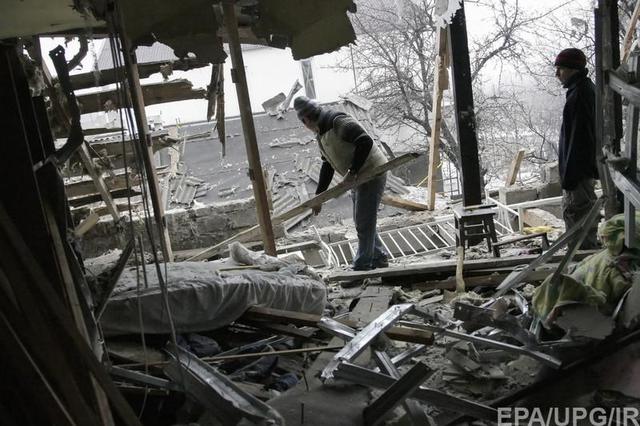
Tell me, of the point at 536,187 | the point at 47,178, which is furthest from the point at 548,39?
the point at 47,178

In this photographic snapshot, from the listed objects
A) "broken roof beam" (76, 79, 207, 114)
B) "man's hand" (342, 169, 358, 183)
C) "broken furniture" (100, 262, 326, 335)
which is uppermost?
"broken roof beam" (76, 79, 207, 114)

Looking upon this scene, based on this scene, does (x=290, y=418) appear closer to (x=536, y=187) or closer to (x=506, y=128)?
(x=536, y=187)

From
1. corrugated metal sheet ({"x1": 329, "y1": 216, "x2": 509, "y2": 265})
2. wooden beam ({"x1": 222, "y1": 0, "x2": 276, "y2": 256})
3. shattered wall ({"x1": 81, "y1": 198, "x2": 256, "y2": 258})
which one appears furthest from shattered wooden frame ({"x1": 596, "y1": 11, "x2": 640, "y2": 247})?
shattered wall ({"x1": 81, "y1": 198, "x2": 256, "y2": 258})

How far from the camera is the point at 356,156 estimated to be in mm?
4848

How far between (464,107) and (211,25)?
3.22 m

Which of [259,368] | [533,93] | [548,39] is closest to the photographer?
[259,368]

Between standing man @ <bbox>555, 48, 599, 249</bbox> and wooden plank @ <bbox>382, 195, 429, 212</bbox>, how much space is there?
461 cm

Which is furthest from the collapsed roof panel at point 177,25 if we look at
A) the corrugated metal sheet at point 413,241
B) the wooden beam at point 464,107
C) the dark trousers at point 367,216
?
the corrugated metal sheet at point 413,241

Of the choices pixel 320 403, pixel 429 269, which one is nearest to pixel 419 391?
pixel 320 403

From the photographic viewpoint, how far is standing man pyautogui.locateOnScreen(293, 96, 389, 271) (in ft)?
16.0

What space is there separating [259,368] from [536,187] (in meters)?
7.93

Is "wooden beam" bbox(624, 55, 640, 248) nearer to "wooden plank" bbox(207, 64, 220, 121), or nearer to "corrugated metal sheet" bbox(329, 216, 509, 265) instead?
"wooden plank" bbox(207, 64, 220, 121)

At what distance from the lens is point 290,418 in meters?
2.54

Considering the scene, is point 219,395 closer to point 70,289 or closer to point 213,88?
point 70,289
